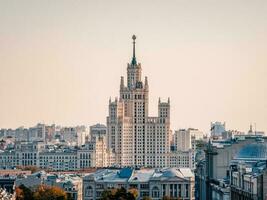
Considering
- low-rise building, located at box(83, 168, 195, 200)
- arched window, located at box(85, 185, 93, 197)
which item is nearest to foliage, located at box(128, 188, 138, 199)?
low-rise building, located at box(83, 168, 195, 200)

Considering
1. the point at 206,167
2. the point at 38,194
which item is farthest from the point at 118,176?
the point at 206,167

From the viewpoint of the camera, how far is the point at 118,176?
147 m

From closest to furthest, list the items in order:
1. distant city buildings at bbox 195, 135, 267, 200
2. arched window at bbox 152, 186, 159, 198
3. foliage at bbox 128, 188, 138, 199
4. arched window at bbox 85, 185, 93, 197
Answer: distant city buildings at bbox 195, 135, 267, 200 → foliage at bbox 128, 188, 138, 199 → arched window at bbox 85, 185, 93, 197 → arched window at bbox 152, 186, 159, 198

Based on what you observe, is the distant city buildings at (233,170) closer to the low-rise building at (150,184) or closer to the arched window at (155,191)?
the low-rise building at (150,184)

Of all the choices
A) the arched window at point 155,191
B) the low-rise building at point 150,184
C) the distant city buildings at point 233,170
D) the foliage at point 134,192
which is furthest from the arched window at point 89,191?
the distant city buildings at point 233,170

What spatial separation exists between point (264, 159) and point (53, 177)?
52.2 metres

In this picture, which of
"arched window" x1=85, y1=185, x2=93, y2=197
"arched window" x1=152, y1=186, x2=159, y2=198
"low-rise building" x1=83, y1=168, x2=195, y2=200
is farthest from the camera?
"arched window" x1=152, y1=186, x2=159, y2=198

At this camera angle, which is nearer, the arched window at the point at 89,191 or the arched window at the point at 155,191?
the arched window at the point at 89,191

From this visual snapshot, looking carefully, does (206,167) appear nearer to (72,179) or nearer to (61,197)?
(61,197)

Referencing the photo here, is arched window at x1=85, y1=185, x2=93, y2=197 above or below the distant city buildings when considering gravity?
below

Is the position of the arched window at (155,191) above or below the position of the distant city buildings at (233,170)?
below

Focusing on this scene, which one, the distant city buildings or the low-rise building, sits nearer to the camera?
the distant city buildings

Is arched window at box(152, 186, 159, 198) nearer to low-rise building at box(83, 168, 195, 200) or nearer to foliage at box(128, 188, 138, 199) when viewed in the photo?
low-rise building at box(83, 168, 195, 200)

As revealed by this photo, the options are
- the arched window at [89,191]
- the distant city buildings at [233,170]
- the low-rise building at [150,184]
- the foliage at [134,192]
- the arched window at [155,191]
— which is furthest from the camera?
the arched window at [155,191]
